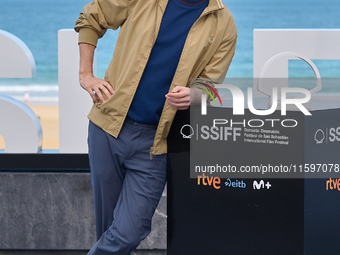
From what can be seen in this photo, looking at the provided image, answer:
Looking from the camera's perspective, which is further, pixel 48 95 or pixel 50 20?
pixel 50 20

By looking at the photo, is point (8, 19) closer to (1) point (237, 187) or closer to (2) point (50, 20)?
(2) point (50, 20)

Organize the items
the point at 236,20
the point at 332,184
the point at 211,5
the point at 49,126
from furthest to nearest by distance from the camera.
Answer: the point at 236,20 < the point at 49,126 < the point at 211,5 < the point at 332,184

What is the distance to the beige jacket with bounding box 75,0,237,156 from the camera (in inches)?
82.4

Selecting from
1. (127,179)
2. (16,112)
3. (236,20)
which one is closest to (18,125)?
(16,112)

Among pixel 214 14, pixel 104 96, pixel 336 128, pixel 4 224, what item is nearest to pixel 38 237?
pixel 4 224

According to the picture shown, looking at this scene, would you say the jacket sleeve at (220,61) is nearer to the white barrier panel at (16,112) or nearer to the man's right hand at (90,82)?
the man's right hand at (90,82)

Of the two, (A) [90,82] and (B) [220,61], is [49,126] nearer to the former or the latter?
(A) [90,82]

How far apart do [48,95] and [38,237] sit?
12366mm

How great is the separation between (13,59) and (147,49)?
1.54 meters

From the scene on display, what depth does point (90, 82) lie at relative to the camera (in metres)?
2.29

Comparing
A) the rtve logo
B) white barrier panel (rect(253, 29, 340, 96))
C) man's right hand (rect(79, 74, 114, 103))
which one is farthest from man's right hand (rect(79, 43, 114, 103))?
white barrier panel (rect(253, 29, 340, 96))

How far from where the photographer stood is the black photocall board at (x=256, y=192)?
5.96 feet

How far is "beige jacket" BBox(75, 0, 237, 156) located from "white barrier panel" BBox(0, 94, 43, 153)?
50.2 inches

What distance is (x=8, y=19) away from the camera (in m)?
26.2
